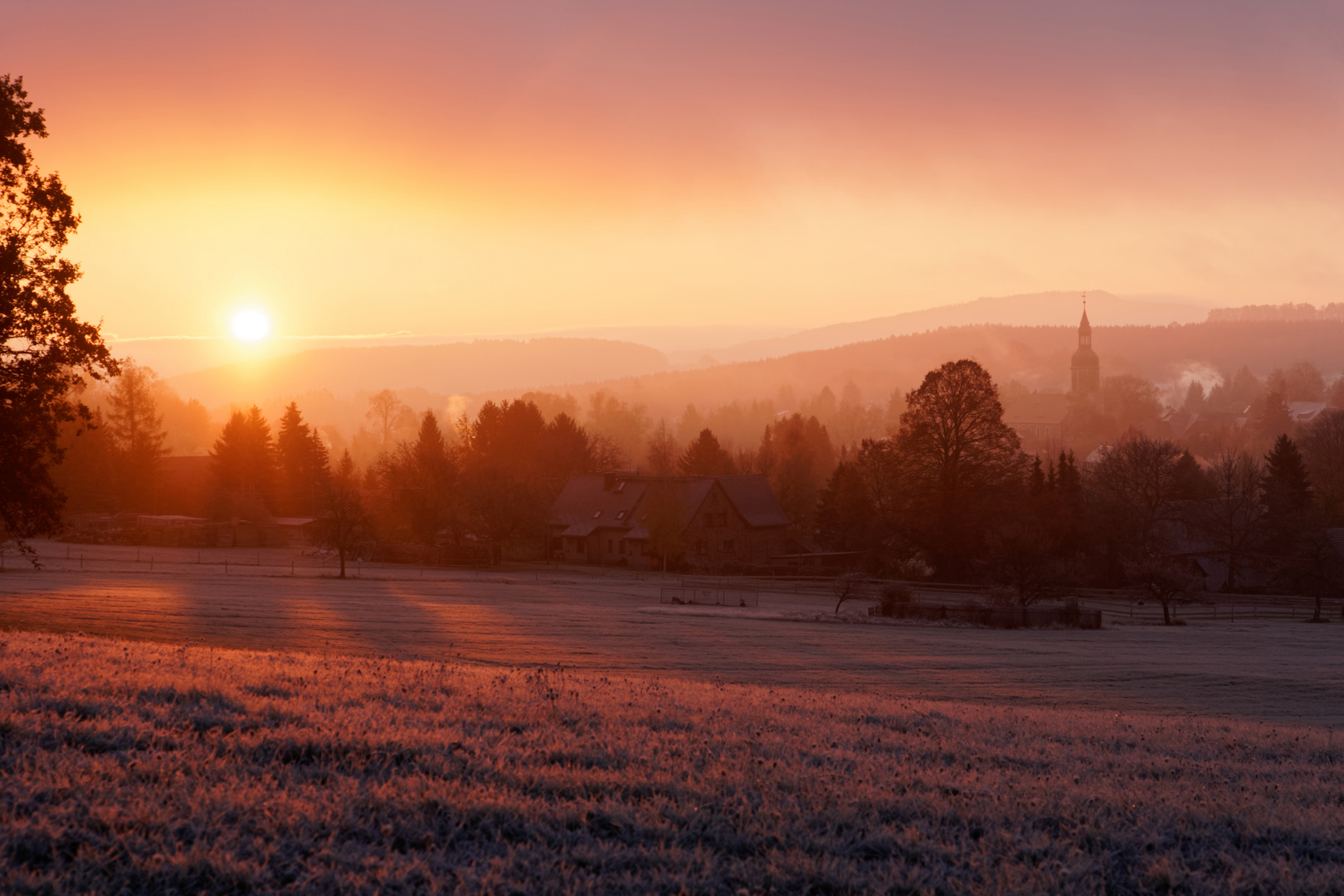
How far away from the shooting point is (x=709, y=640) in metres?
39.6

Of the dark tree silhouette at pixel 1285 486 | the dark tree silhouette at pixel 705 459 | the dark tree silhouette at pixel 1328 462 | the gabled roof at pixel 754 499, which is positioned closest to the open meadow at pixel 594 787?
the dark tree silhouette at pixel 1285 486

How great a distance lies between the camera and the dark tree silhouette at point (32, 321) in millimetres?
24750

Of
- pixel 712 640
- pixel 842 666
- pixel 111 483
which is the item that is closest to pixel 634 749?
pixel 842 666

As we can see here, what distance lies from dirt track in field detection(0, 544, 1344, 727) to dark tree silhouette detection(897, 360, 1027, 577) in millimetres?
14825

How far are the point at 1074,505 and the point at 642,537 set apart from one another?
35379 mm

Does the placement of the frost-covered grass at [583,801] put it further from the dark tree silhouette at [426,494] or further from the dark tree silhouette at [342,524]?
the dark tree silhouette at [426,494]

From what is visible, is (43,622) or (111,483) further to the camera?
(111,483)

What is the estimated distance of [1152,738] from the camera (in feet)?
45.5

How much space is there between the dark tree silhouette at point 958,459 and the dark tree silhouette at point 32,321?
5514cm

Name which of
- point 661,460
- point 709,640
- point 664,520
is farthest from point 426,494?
point 709,640

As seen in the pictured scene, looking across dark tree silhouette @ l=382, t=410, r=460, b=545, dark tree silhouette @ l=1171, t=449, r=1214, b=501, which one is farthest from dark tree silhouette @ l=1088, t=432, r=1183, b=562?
dark tree silhouette @ l=382, t=410, r=460, b=545

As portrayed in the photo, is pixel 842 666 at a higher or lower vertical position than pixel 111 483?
lower

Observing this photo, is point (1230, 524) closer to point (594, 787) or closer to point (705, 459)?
point (705, 459)

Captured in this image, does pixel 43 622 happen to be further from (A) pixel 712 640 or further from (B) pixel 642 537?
(B) pixel 642 537
